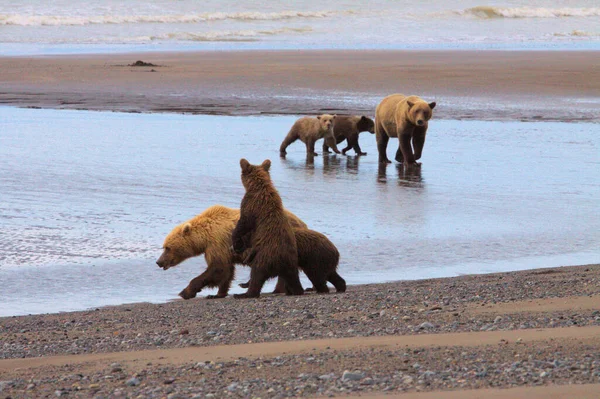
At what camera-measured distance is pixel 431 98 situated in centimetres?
2469

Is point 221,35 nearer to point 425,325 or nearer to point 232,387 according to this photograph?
point 425,325

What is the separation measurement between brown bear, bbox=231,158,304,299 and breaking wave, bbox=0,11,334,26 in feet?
155

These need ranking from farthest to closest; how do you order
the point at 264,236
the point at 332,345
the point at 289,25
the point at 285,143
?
the point at 289,25, the point at 285,143, the point at 264,236, the point at 332,345

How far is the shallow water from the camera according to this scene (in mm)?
8703

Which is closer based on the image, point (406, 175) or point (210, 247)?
point (210, 247)

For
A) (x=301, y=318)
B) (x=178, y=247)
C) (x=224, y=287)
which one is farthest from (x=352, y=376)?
(x=178, y=247)

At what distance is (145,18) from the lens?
56031 mm

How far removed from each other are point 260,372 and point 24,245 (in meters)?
5.06

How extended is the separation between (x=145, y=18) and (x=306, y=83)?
29810 millimetres

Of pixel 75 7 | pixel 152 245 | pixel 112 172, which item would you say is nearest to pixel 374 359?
pixel 152 245

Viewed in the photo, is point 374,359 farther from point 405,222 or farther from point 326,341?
point 405,222

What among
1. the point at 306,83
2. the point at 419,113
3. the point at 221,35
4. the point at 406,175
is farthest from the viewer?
the point at 221,35

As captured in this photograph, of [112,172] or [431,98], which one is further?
[431,98]

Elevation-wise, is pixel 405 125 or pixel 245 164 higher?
pixel 245 164
